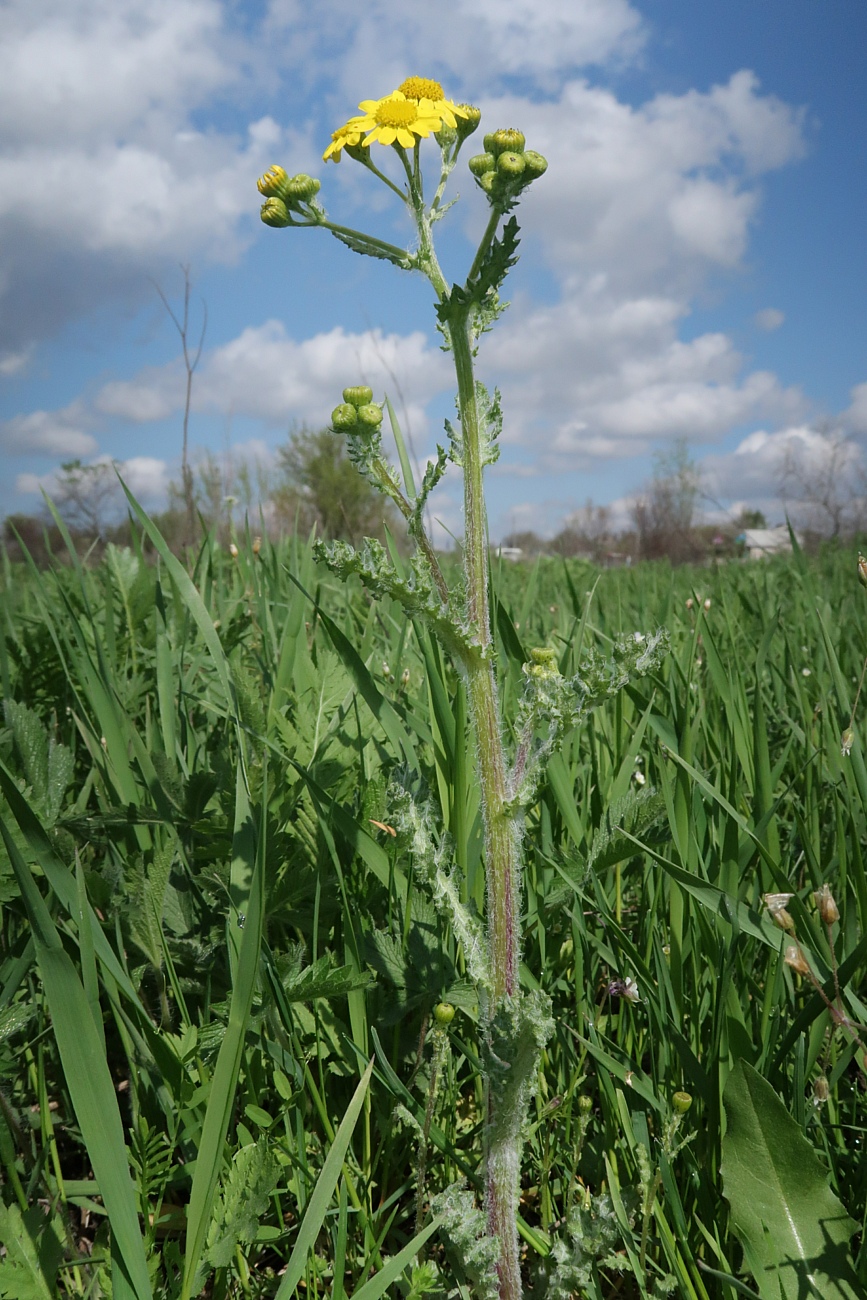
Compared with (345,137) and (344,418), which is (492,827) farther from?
(345,137)

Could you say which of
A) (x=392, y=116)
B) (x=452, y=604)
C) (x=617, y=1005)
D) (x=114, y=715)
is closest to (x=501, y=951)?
(x=452, y=604)

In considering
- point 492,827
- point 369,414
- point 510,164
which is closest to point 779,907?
point 492,827

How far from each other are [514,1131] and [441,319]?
112 centimetres

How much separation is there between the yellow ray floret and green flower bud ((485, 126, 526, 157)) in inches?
3.2

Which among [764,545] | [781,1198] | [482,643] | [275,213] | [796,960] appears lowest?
[781,1198]

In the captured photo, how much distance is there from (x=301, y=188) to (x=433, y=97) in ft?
0.83

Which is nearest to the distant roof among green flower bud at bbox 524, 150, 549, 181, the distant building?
the distant building

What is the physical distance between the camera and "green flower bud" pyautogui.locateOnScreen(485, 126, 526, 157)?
3.85 ft

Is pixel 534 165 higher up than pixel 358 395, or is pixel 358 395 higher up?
pixel 534 165

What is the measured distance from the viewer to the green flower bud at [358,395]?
4.05 feet

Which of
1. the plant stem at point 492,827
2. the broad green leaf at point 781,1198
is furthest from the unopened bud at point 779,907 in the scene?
the plant stem at point 492,827

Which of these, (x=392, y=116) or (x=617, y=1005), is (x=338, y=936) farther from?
(x=392, y=116)

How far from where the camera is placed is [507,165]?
1.15 m

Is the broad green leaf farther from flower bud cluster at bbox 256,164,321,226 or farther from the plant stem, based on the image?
flower bud cluster at bbox 256,164,321,226
